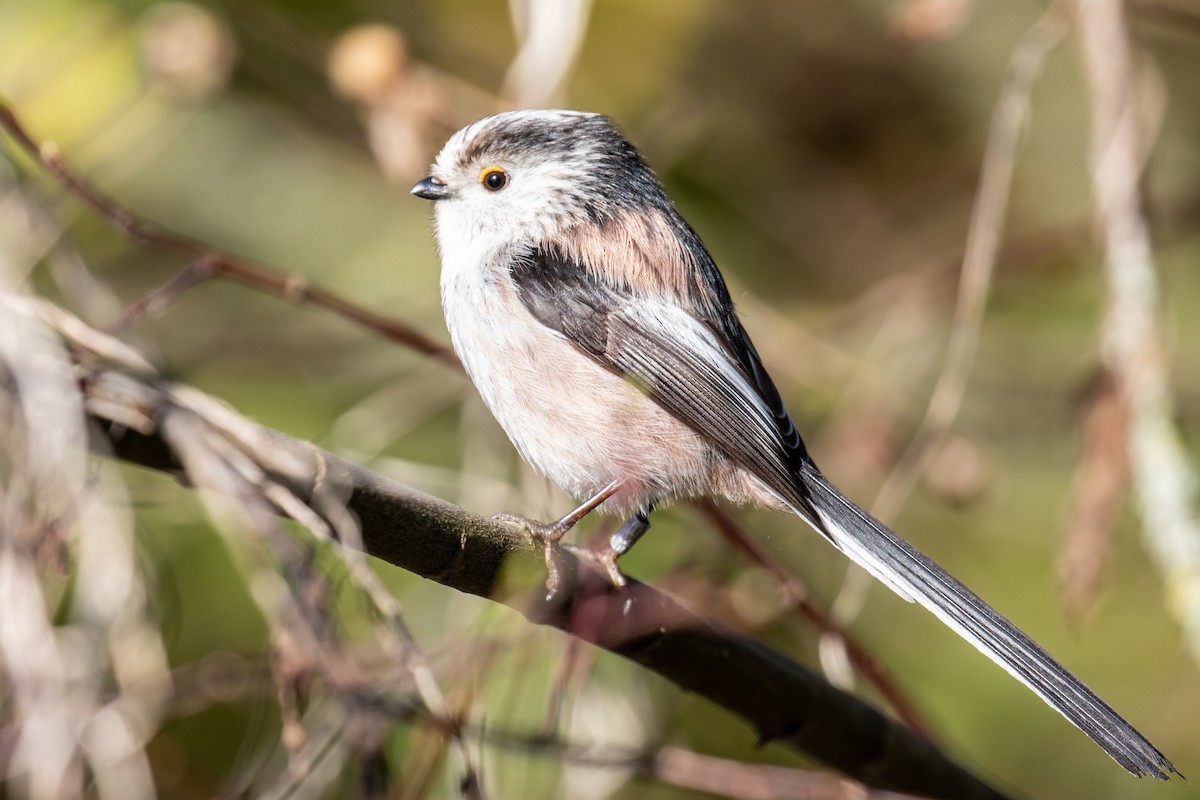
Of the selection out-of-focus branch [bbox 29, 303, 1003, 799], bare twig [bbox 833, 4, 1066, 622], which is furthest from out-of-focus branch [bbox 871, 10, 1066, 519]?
out-of-focus branch [bbox 29, 303, 1003, 799]

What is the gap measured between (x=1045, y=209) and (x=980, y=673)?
1.79m

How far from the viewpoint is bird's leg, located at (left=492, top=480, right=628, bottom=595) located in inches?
71.1

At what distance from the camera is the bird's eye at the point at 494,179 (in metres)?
2.72

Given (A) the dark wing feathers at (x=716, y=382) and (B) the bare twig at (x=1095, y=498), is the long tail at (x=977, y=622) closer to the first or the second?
(A) the dark wing feathers at (x=716, y=382)

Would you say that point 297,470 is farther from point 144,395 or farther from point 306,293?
point 306,293

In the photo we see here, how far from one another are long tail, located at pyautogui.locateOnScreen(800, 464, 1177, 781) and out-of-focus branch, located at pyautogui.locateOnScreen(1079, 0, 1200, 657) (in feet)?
1.74

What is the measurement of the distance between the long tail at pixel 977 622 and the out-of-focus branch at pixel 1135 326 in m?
0.53

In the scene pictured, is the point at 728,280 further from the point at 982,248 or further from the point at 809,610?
the point at 809,610

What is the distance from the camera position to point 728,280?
3789 millimetres

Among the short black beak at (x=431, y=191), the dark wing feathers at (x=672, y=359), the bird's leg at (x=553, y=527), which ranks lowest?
the bird's leg at (x=553, y=527)

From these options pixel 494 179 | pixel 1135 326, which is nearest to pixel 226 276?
pixel 494 179

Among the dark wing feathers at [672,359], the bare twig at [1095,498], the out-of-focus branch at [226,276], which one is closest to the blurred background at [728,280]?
the bare twig at [1095,498]

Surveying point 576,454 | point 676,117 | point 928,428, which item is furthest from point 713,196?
point 576,454

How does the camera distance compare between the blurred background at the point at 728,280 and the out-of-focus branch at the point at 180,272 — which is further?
the blurred background at the point at 728,280
